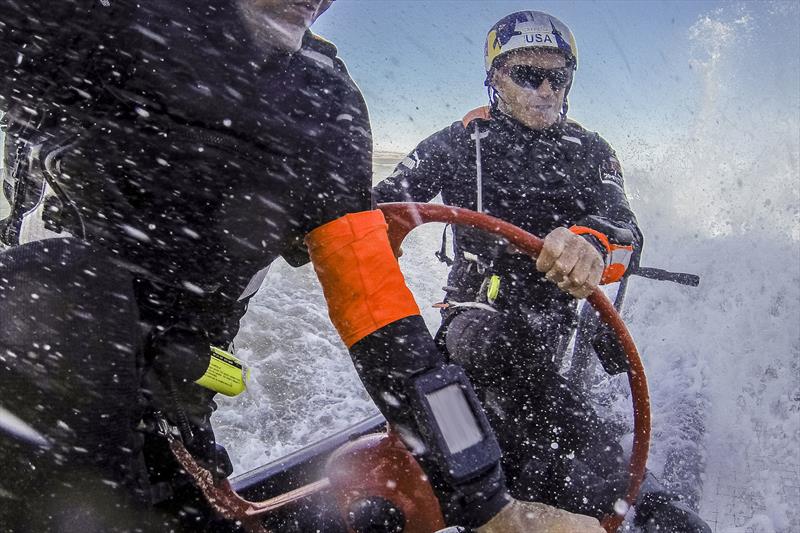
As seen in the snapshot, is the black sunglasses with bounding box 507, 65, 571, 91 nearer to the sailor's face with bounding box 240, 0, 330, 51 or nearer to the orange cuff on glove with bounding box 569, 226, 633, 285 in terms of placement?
the orange cuff on glove with bounding box 569, 226, 633, 285

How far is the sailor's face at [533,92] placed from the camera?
3264 millimetres

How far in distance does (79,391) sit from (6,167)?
95 cm

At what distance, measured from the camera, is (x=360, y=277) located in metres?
1.41

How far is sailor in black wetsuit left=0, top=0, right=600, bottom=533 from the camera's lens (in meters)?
1.14

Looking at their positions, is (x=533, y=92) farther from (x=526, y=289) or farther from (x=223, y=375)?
(x=223, y=375)

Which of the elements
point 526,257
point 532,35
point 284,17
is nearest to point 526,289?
point 526,257

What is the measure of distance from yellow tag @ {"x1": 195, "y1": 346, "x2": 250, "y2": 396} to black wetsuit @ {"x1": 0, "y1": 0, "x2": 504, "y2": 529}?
0.19ft

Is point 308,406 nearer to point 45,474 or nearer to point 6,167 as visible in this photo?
point 6,167

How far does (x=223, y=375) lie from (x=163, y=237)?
435mm

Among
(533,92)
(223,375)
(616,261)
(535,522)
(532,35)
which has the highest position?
(532,35)

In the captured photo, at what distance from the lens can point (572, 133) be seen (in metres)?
3.29

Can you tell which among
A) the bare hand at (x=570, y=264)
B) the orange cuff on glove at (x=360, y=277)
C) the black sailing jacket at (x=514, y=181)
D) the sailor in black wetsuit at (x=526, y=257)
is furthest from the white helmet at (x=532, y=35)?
the orange cuff on glove at (x=360, y=277)

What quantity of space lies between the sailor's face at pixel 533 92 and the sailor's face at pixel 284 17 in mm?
1958

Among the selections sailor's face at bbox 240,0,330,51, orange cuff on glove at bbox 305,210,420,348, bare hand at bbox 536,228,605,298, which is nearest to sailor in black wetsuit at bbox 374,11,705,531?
bare hand at bbox 536,228,605,298
